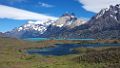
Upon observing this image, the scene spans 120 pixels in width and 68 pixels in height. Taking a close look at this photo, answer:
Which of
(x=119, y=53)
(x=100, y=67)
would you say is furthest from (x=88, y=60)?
(x=100, y=67)

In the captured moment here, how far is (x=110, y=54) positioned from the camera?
11075 cm

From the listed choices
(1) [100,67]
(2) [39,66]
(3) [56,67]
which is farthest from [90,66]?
(2) [39,66]

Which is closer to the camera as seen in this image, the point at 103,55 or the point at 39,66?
the point at 39,66

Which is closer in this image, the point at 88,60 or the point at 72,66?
the point at 72,66

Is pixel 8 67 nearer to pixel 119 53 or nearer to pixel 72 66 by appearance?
pixel 72 66

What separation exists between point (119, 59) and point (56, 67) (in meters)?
23.4

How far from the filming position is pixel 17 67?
316 ft

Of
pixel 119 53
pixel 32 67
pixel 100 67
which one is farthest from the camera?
pixel 119 53

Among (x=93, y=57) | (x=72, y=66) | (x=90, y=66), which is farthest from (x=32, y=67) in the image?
(x=93, y=57)

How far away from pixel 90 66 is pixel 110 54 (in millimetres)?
18648

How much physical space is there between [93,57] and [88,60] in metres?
3.15

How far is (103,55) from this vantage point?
11200cm

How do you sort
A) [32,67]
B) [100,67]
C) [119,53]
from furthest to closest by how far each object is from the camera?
1. [119,53]
2. [32,67]
3. [100,67]

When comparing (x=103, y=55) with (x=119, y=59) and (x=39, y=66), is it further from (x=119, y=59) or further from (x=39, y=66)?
(x=39, y=66)
